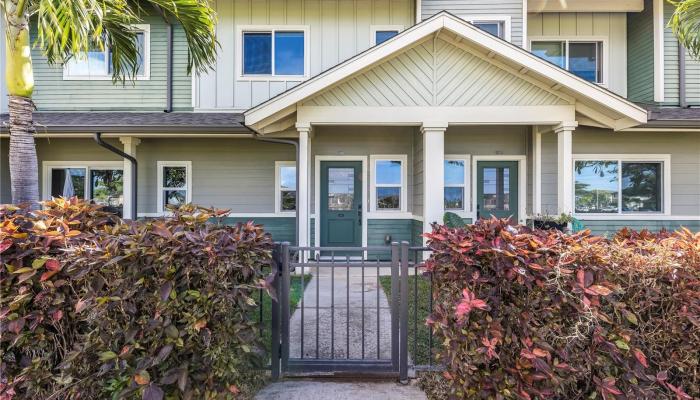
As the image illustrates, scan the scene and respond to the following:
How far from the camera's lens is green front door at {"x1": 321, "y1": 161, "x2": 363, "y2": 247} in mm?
8461

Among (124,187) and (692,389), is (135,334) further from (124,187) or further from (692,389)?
(124,187)

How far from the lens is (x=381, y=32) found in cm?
856

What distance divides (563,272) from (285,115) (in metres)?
5.56

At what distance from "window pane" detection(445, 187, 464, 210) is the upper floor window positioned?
395cm

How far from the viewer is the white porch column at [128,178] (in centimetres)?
791

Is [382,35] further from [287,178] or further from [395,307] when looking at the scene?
[395,307]

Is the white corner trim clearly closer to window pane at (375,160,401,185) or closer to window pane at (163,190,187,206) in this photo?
window pane at (375,160,401,185)

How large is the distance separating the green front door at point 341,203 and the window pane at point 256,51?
2830mm

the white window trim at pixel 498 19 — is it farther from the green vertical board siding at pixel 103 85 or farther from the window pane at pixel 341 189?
the green vertical board siding at pixel 103 85

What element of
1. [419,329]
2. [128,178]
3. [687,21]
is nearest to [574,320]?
[419,329]

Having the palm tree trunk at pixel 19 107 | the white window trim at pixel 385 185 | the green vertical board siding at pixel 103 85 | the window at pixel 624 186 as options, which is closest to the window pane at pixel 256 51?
the green vertical board siding at pixel 103 85

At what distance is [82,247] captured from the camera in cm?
234

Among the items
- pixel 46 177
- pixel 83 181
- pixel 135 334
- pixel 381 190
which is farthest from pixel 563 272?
pixel 46 177

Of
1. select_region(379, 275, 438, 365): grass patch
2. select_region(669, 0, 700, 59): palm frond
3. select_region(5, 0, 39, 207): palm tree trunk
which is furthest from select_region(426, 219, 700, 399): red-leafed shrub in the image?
select_region(669, 0, 700, 59): palm frond
